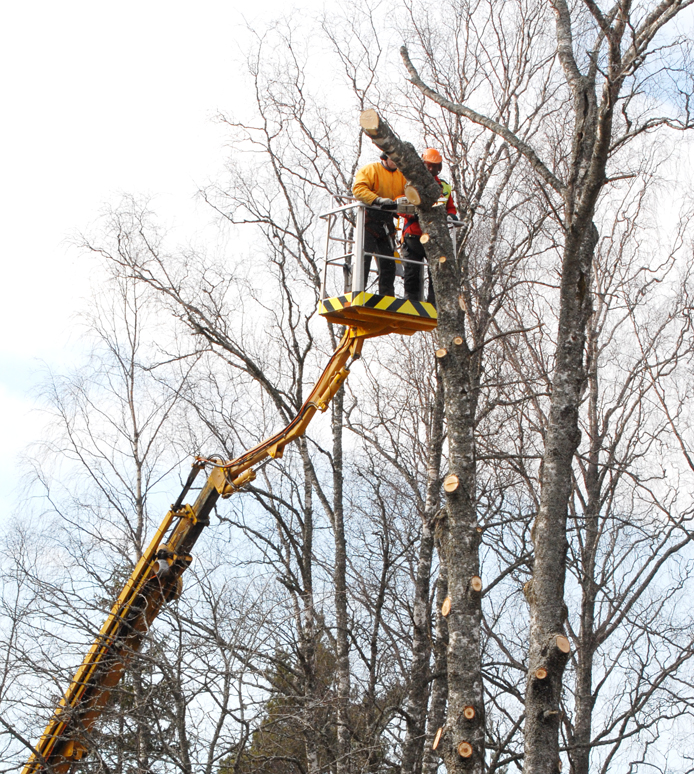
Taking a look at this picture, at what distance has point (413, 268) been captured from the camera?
26.9ft

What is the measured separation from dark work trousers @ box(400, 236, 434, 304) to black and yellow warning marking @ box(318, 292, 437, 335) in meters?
0.15

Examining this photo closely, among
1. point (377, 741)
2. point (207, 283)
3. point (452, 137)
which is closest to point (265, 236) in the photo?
point (207, 283)

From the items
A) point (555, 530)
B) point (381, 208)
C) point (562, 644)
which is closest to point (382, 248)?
point (381, 208)

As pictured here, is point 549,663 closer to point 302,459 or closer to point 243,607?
point 243,607

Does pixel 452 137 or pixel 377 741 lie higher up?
pixel 452 137

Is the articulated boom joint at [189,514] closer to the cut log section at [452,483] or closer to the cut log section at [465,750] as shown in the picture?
the cut log section at [452,483]

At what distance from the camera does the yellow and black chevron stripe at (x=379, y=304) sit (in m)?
7.65

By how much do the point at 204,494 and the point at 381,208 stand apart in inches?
179

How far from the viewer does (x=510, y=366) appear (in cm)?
1510

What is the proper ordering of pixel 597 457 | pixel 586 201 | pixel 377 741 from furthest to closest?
pixel 597 457 < pixel 377 741 < pixel 586 201

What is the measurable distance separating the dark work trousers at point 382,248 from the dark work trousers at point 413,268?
140 mm

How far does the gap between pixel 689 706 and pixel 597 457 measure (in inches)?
149

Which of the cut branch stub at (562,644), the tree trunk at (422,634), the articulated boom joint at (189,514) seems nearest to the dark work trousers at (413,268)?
the tree trunk at (422,634)

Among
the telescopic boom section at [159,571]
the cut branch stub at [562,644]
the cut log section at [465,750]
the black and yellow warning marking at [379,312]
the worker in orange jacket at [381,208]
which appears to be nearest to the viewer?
the cut log section at [465,750]
